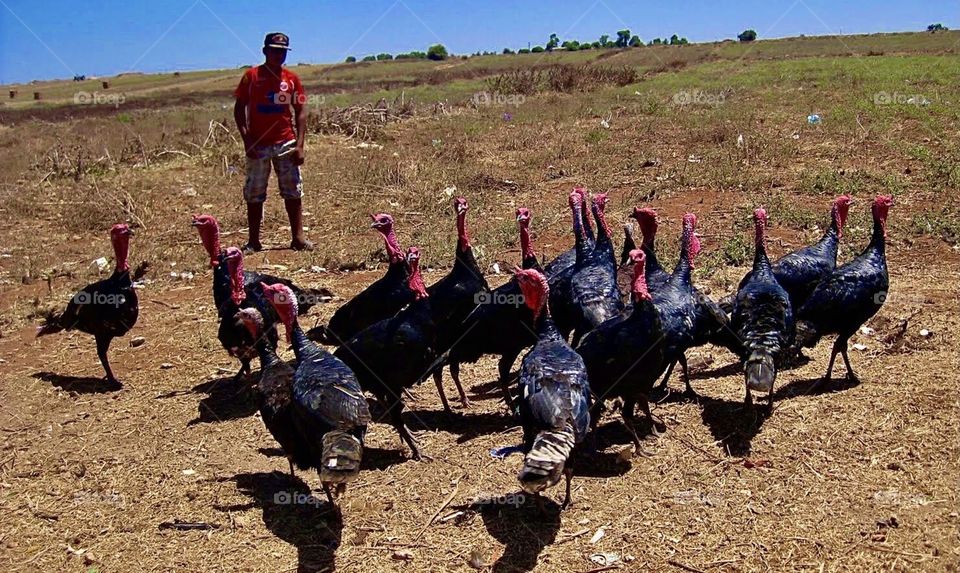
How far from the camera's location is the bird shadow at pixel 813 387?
6016mm

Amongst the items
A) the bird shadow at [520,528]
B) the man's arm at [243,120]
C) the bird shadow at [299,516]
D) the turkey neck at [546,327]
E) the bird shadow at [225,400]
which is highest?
the man's arm at [243,120]

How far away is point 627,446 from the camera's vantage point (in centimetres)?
546

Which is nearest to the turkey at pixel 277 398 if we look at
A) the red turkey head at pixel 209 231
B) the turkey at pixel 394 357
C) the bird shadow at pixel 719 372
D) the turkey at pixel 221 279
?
the turkey at pixel 394 357

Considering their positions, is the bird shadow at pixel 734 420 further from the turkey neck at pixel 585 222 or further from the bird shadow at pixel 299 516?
the bird shadow at pixel 299 516

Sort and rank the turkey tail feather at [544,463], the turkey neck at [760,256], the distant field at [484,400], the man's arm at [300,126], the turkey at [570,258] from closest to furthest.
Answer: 1. the turkey tail feather at [544,463]
2. the distant field at [484,400]
3. the turkey neck at [760,256]
4. the turkey at [570,258]
5. the man's arm at [300,126]

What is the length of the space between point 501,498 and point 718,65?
36.5 m

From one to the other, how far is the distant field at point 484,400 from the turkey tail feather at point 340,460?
2.11 ft

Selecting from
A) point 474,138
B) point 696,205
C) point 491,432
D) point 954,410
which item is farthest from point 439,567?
point 474,138

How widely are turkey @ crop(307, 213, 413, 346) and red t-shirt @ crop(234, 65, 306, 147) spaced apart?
4113mm

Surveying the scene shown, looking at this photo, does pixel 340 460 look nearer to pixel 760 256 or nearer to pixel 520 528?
pixel 520 528

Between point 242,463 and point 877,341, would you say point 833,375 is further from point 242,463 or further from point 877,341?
point 242,463

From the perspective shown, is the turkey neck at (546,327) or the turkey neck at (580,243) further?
the turkey neck at (580,243)

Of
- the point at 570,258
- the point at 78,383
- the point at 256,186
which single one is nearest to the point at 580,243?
the point at 570,258

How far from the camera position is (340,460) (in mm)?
4070
